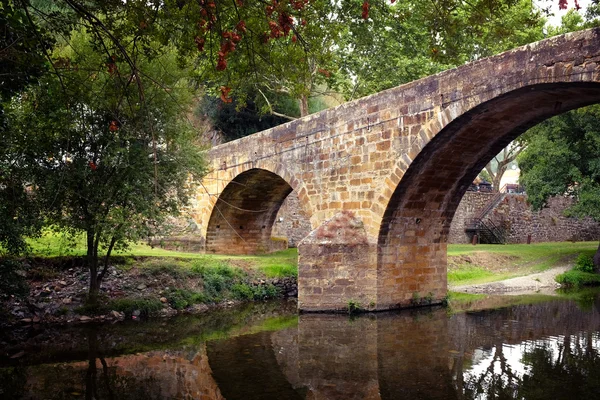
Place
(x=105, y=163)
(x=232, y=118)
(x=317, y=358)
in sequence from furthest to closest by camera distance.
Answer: (x=232, y=118)
(x=105, y=163)
(x=317, y=358)

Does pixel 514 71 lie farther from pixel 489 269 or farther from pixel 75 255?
pixel 489 269

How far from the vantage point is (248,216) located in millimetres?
20188

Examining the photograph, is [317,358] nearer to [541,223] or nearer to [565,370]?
[565,370]

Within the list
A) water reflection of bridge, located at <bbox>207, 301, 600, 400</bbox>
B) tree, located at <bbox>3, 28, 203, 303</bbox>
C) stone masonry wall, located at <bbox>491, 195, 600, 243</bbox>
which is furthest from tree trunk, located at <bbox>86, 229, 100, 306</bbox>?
stone masonry wall, located at <bbox>491, 195, 600, 243</bbox>

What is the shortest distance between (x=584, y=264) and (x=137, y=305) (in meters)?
13.0

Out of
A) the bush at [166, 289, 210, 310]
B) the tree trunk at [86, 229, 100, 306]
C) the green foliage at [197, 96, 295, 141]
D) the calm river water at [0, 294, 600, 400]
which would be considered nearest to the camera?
the calm river water at [0, 294, 600, 400]

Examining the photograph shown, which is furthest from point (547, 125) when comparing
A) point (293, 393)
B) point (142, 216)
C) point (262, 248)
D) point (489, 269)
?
point (293, 393)

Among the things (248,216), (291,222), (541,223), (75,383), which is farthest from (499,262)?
(75,383)

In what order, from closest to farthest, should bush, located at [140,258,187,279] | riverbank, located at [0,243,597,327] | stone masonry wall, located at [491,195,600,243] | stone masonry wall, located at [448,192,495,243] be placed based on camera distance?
1. riverbank, located at [0,243,597,327]
2. bush, located at [140,258,187,279]
3. stone masonry wall, located at [448,192,495,243]
4. stone masonry wall, located at [491,195,600,243]

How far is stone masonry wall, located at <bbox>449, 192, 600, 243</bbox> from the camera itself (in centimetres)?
2627

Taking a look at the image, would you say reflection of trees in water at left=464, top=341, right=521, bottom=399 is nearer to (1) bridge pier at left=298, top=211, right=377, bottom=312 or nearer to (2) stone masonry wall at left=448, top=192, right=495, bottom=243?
(1) bridge pier at left=298, top=211, right=377, bottom=312

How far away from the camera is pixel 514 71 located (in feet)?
30.5

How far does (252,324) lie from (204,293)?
2.59 meters

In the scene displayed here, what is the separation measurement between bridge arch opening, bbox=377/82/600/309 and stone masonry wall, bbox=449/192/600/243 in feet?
43.5
